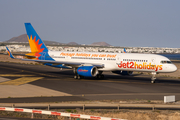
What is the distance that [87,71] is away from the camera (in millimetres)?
42031

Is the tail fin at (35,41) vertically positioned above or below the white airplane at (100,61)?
above

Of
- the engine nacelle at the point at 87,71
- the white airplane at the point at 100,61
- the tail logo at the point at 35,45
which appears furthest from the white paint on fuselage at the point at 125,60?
the tail logo at the point at 35,45

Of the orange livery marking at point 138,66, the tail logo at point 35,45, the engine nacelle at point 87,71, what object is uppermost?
the tail logo at point 35,45

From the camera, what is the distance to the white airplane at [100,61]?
40.6 meters

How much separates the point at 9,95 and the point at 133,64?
70.3 feet

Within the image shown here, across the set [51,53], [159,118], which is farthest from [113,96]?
[51,53]

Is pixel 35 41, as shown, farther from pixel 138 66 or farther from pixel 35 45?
pixel 138 66

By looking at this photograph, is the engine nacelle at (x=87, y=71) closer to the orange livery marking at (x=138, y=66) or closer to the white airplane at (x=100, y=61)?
the white airplane at (x=100, y=61)

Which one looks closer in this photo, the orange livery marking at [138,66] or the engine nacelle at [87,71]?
the orange livery marking at [138,66]

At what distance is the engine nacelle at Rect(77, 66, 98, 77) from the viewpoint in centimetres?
4184

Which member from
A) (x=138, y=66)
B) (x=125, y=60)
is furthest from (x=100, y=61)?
(x=138, y=66)

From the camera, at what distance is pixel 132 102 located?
2577 centimetres

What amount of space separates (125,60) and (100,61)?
4830 millimetres

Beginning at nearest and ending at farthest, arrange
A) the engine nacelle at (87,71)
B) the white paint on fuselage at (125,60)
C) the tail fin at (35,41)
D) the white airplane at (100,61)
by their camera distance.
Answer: the white paint on fuselage at (125,60) → the white airplane at (100,61) → the engine nacelle at (87,71) → the tail fin at (35,41)
